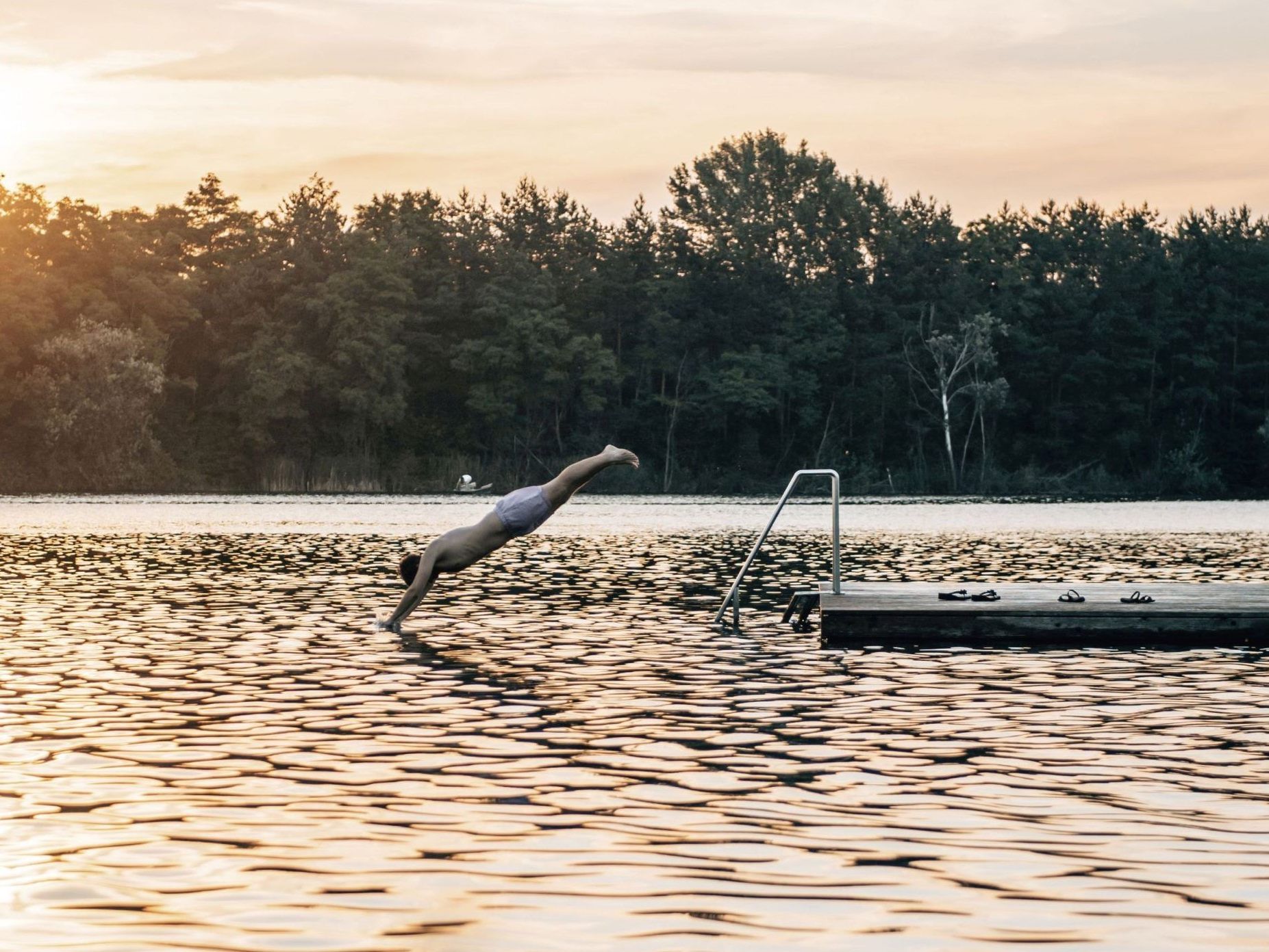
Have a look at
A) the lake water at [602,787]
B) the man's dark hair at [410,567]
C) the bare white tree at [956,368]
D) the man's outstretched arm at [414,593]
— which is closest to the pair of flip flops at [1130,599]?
the lake water at [602,787]

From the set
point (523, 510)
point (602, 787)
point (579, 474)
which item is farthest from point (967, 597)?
point (602, 787)

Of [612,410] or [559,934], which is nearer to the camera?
[559,934]

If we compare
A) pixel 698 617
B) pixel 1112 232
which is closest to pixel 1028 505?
pixel 1112 232

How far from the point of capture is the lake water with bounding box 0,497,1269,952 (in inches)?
280

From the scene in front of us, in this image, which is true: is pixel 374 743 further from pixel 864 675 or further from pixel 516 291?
pixel 516 291

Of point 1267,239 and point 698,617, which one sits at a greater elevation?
point 1267,239

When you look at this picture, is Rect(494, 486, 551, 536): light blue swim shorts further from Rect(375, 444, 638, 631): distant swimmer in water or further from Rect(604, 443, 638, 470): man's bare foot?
Rect(604, 443, 638, 470): man's bare foot

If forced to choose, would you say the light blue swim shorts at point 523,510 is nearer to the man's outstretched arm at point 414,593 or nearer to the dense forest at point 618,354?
the man's outstretched arm at point 414,593

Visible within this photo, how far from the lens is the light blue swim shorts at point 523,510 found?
62.0ft

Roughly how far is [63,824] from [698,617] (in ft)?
43.5

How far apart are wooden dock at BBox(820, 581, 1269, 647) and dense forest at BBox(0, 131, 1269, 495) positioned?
2690 inches

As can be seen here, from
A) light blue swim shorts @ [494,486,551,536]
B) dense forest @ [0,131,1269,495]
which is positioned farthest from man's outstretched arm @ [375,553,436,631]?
dense forest @ [0,131,1269,495]

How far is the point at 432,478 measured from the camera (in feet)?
293

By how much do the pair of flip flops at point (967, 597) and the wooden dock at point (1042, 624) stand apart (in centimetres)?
13
